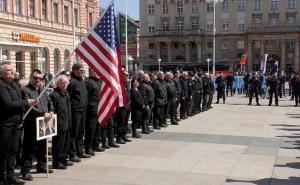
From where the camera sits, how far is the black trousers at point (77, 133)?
9.88 meters

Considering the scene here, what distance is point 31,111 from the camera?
8.70m

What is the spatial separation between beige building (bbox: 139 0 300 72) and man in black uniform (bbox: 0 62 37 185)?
7748 cm

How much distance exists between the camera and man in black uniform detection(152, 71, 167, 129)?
1547 centimetres

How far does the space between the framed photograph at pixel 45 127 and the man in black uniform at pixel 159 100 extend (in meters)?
7.00

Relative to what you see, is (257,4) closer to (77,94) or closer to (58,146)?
(77,94)

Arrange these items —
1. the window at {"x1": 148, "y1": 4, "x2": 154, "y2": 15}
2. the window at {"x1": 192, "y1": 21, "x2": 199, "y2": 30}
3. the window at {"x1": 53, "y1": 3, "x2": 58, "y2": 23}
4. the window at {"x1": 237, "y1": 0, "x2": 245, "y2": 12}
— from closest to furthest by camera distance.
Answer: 1. the window at {"x1": 53, "y1": 3, "x2": 58, "y2": 23}
2. the window at {"x1": 237, "y1": 0, "x2": 245, "y2": 12}
3. the window at {"x1": 192, "y1": 21, "x2": 199, "y2": 30}
4. the window at {"x1": 148, "y1": 4, "x2": 154, "y2": 15}

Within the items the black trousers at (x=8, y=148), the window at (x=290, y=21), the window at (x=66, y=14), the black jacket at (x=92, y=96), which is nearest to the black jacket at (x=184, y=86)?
the black jacket at (x=92, y=96)

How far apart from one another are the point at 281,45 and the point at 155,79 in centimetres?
7555

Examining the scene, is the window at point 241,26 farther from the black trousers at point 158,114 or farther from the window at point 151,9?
the black trousers at point 158,114

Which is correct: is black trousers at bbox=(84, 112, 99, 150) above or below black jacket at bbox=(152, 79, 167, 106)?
below

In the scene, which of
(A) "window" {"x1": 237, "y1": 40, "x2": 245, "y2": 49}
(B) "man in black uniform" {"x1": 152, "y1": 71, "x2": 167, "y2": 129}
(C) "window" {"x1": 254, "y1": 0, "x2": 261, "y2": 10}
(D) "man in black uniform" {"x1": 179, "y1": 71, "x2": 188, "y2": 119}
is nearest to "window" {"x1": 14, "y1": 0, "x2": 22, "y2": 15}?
(D) "man in black uniform" {"x1": 179, "y1": 71, "x2": 188, "y2": 119}

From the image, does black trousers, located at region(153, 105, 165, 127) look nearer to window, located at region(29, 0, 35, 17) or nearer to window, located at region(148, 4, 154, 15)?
window, located at region(29, 0, 35, 17)

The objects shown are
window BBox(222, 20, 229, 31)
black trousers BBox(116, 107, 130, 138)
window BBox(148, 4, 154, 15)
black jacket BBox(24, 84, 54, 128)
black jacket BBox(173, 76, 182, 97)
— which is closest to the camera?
black jacket BBox(24, 84, 54, 128)

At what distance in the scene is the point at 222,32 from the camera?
298 feet
